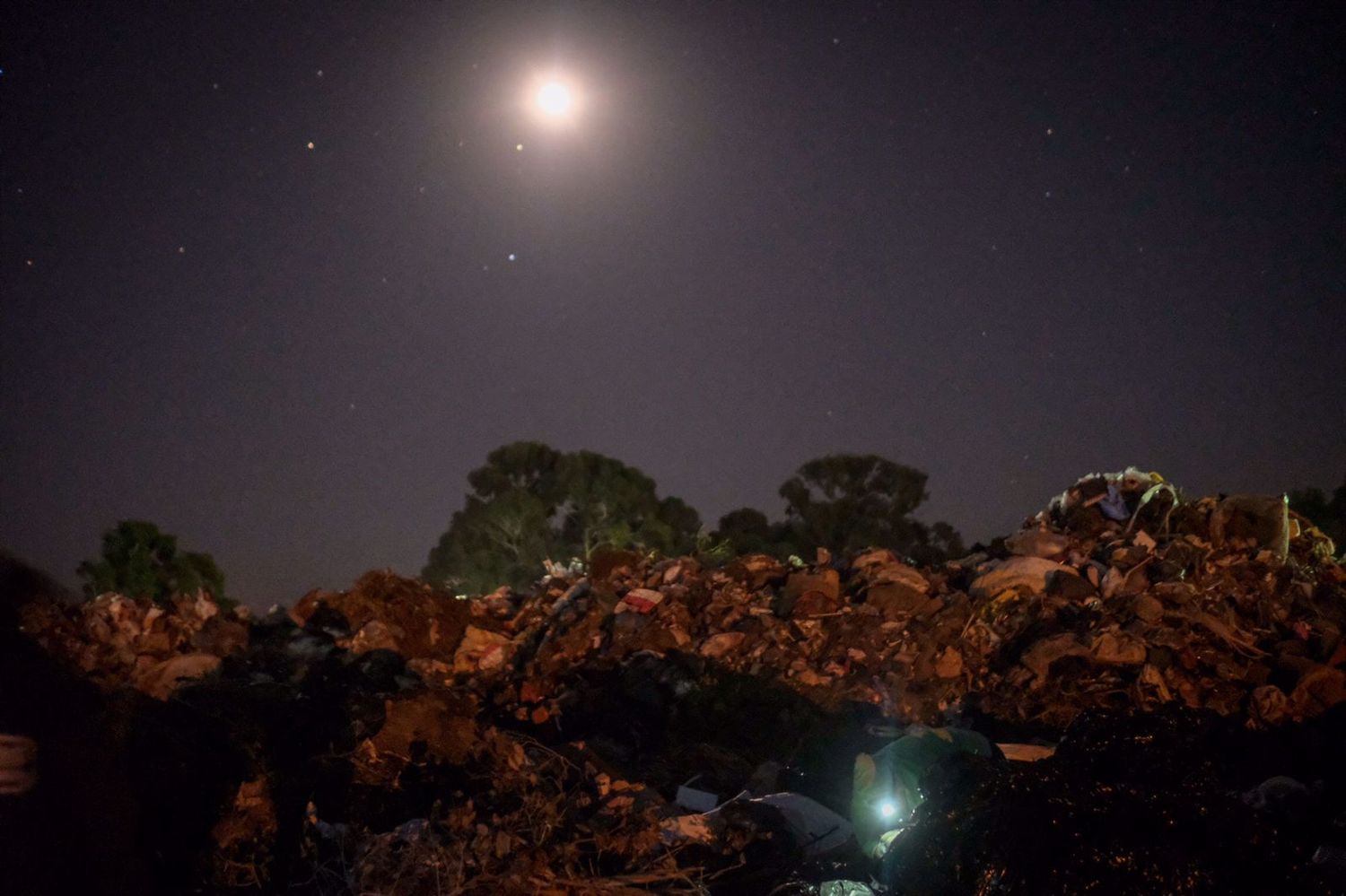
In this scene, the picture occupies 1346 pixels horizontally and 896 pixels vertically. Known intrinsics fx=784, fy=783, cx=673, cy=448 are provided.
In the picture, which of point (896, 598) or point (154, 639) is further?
point (154, 639)

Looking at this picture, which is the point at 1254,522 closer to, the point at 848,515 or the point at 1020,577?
the point at 1020,577

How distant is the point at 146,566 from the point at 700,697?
27195 millimetres

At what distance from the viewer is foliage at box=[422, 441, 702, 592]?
2620 centimetres

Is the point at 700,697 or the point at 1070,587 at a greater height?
the point at 1070,587

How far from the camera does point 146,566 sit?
26.9 meters

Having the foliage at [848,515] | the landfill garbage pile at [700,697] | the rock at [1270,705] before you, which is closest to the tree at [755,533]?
the foliage at [848,515]

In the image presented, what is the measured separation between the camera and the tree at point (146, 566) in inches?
1046

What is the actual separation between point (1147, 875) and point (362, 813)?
3.57 metres

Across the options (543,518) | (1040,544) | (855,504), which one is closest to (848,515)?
(855,504)

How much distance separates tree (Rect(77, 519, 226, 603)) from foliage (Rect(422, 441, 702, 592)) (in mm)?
7644

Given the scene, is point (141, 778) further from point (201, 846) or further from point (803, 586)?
point (803, 586)

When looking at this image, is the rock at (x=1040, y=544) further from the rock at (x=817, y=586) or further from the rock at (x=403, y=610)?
the rock at (x=403, y=610)

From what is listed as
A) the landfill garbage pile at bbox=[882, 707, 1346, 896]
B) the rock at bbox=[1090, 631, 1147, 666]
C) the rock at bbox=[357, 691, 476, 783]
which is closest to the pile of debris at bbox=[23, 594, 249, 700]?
the rock at bbox=[357, 691, 476, 783]

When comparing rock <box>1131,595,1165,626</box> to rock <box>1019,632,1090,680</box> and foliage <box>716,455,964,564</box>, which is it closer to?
rock <box>1019,632,1090,680</box>
